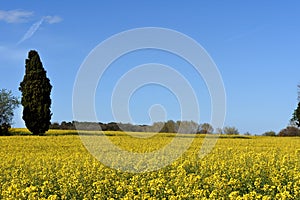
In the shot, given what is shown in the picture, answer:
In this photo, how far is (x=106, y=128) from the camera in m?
52.9

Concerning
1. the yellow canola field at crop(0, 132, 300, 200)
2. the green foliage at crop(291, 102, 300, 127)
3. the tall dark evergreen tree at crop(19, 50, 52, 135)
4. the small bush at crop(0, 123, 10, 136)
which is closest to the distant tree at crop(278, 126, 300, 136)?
the green foliage at crop(291, 102, 300, 127)

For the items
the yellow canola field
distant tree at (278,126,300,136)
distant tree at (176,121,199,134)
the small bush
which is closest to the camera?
the yellow canola field

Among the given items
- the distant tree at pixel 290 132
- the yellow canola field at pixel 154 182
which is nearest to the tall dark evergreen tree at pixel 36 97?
the yellow canola field at pixel 154 182

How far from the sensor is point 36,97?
43094 millimetres

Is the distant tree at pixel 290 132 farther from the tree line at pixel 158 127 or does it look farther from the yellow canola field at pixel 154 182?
the yellow canola field at pixel 154 182

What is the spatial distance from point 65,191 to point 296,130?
5274 centimetres

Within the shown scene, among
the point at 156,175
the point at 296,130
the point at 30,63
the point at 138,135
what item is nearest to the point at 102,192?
the point at 156,175

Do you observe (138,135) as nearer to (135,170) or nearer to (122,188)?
(135,170)

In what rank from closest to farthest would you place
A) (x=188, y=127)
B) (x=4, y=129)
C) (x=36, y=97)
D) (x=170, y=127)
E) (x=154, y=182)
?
(x=154, y=182), (x=36, y=97), (x=188, y=127), (x=4, y=129), (x=170, y=127)

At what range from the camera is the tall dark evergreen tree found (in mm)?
42719

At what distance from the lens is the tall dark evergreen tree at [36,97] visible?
4272 centimetres

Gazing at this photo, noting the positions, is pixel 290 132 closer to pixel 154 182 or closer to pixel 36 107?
pixel 36 107

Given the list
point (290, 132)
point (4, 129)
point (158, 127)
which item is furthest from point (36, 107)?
point (290, 132)

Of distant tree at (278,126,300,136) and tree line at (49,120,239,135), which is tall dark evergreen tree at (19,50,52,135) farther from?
distant tree at (278,126,300,136)
